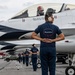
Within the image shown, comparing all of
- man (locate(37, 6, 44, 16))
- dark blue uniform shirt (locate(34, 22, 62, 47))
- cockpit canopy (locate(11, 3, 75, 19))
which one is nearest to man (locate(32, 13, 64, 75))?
dark blue uniform shirt (locate(34, 22, 62, 47))

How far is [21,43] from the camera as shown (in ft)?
43.7

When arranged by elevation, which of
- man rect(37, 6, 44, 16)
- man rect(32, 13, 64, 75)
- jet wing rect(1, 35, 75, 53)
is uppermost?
man rect(37, 6, 44, 16)

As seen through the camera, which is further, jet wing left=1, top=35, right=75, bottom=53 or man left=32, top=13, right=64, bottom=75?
jet wing left=1, top=35, right=75, bottom=53

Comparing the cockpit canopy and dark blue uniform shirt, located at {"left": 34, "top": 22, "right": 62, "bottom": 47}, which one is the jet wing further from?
dark blue uniform shirt, located at {"left": 34, "top": 22, "right": 62, "bottom": 47}

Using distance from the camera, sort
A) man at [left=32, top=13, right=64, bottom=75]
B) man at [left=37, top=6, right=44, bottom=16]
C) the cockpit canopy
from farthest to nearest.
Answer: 1. the cockpit canopy
2. man at [left=37, top=6, right=44, bottom=16]
3. man at [left=32, top=13, right=64, bottom=75]

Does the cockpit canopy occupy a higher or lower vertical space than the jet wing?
higher

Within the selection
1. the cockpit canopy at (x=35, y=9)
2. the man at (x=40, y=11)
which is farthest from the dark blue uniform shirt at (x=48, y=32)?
the cockpit canopy at (x=35, y=9)

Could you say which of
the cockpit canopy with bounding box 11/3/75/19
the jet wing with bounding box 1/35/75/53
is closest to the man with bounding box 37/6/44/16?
the cockpit canopy with bounding box 11/3/75/19

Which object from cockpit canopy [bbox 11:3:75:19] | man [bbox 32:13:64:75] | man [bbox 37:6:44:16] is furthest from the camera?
cockpit canopy [bbox 11:3:75:19]

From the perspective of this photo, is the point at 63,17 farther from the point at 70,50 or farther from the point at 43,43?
the point at 43,43

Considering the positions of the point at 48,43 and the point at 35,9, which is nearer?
the point at 48,43

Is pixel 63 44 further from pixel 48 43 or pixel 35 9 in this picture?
pixel 48 43

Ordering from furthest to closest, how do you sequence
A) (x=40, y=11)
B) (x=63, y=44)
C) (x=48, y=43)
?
1. (x=63, y=44)
2. (x=40, y=11)
3. (x=48, y=43)

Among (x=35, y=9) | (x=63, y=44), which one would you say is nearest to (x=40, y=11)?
(x=35, y=9)
